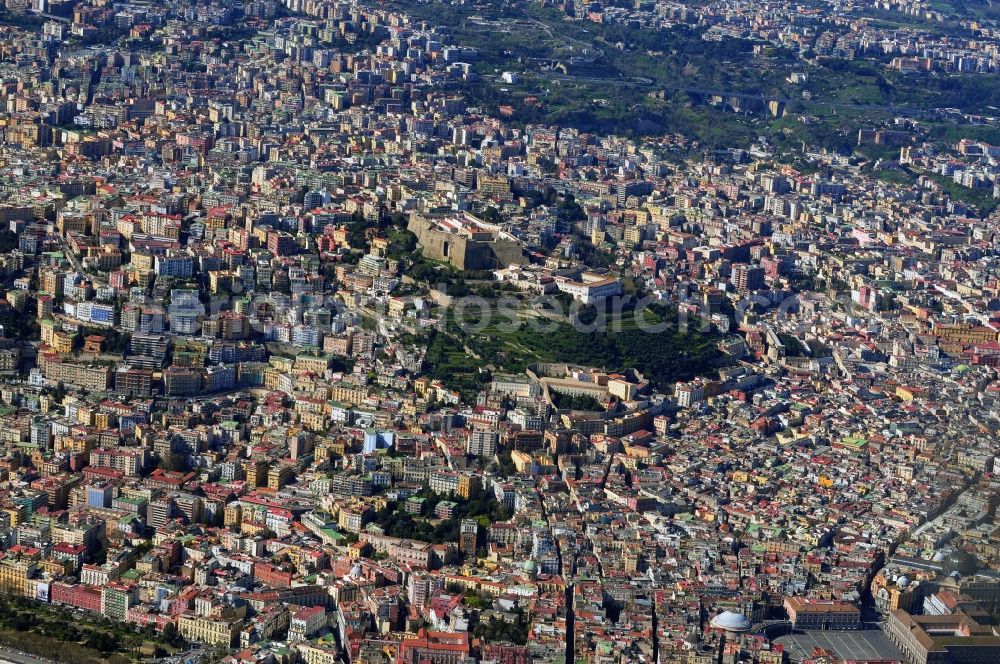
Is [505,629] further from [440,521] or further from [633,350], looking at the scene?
[633,350]

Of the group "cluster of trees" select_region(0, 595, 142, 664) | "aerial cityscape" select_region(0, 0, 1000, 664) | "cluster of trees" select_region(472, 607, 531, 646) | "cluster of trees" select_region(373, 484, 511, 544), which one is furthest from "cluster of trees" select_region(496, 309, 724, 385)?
"cluster of trees" select_region(0, 595, 142, 664)

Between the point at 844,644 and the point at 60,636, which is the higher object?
the point at 844,644

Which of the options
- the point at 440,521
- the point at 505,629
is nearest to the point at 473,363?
the point at 440,521

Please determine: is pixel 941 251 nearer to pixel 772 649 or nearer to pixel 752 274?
pixel 752 274

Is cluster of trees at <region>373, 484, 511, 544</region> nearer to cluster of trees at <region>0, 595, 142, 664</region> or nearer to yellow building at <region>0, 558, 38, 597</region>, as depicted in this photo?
cluster of trees at <region>0, 595, 142, 664</region>

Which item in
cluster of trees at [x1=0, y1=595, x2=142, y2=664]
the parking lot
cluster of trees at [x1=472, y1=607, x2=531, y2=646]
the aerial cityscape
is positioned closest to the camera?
cluster of trees at [x1=0, y1=595, x2=142, y2=664]

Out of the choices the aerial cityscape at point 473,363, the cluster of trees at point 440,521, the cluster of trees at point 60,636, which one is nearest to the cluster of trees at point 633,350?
the aerial cityscape at point 473,363
